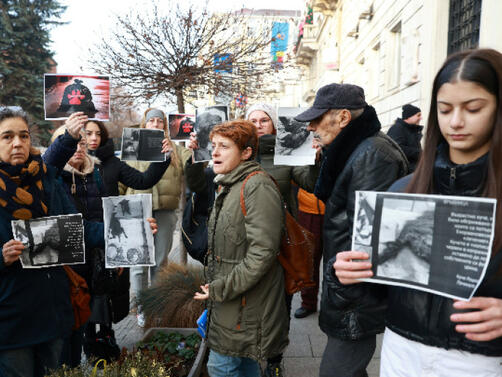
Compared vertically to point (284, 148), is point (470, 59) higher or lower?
higher

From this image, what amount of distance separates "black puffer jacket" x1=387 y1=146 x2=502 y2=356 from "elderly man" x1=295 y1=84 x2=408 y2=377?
51 cm

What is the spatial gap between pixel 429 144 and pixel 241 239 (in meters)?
1.29

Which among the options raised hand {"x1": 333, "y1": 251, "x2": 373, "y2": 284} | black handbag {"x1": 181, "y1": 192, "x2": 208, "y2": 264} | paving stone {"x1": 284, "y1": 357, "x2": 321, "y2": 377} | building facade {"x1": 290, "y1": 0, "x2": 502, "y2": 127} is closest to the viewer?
raised hand {"x1": 333, "y1": 251, "x2": 373, "y2": 284}

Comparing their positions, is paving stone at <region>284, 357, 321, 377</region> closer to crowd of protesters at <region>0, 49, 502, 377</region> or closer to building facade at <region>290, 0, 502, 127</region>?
crowd of protesters at <region>0, 49, 502, 377</region>

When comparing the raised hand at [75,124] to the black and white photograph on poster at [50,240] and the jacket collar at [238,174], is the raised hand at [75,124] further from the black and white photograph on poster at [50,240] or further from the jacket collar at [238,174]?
the jacket collar at [238,174]

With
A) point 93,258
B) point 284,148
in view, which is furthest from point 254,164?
point 93,258

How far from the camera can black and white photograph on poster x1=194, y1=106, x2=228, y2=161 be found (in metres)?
3.30

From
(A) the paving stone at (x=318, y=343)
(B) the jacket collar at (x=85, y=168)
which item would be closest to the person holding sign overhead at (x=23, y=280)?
(B) the jacket collar at (x=85, y=168)

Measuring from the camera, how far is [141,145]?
3.66 metres

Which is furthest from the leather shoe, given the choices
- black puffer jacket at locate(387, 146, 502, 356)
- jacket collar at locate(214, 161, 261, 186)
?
black puffer jacket at locate(387, 146, 502, 356)

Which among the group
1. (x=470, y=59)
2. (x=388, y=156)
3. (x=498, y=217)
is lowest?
(x=498, y=217)

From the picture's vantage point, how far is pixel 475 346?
1.19m

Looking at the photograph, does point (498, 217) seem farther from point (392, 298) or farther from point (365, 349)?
point (365, 349)

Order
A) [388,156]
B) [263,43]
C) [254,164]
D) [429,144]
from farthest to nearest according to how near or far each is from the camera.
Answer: [263,43] → [254,164] → [388,156] → [429,144]
